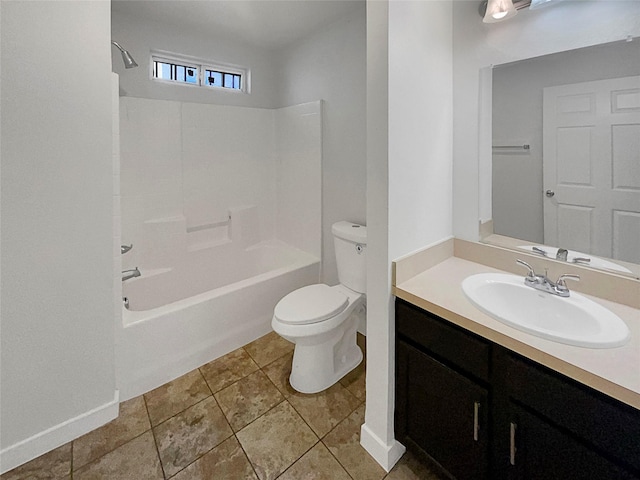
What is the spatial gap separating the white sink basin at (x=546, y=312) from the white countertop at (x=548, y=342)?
21 millimetres

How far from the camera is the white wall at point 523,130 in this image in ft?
4.13

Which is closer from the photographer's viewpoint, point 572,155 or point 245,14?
point 572,155

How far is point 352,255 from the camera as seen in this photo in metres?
2.11

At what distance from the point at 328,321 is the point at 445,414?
77 centimetres

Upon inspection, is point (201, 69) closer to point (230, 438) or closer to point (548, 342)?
point (230, 438)

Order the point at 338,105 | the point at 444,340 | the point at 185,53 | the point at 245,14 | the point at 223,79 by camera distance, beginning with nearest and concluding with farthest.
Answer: the point at 444,340 → the point at 245,14 → the point at 338,105 → the point at 185,53 → the point at 223,79

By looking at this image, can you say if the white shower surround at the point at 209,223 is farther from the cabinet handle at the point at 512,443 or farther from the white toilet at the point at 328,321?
the cabinet handle at the point at 512,443

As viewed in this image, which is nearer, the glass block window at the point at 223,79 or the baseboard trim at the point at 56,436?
the baseboard trim at the point at 56,436

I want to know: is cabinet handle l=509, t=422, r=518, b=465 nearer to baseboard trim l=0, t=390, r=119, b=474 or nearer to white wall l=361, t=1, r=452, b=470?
white wall l=361, t=1, r=452, b=470

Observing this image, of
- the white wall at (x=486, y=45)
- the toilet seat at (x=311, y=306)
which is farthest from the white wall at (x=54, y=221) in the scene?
the white wall at (x=486, y=45)

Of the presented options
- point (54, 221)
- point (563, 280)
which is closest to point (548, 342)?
point (563, 280)

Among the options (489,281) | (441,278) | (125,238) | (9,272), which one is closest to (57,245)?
(9,272)

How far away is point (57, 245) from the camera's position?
4.69 ft

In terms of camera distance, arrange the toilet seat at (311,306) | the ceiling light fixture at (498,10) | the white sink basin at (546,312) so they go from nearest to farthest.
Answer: the white sink basin at (546,312) → the ceiling light fixture at (498,10) → the toilet seat at (311,306)
